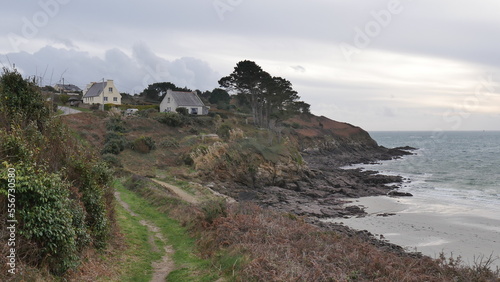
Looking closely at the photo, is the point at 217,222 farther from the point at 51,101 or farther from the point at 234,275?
the point at 51,101

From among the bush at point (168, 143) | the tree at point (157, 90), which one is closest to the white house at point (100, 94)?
the tree at point (157, 90)

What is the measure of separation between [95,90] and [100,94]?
11.1ft

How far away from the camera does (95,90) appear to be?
7331 cm

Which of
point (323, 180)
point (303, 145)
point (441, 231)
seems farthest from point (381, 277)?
point (303, 145)

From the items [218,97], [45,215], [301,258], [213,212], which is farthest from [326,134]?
[45,215]

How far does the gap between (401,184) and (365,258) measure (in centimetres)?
3535

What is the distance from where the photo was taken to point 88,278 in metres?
9.07

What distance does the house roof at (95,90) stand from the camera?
71700 mm

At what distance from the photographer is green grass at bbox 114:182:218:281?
34.7 ft

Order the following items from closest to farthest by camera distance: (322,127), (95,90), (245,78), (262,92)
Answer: (245,78)
(262,92)
(95,90)
(322,127)

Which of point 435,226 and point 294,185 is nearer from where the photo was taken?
point 435,226

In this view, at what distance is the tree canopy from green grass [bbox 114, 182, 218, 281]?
42.5m

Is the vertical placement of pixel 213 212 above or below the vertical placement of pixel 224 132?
below

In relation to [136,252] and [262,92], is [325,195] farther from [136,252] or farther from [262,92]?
[262,92]
